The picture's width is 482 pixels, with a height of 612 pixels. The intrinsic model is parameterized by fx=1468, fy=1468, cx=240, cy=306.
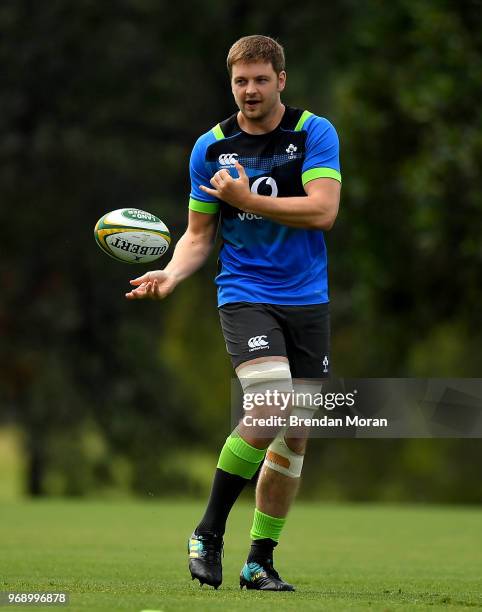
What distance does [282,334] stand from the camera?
267 inches

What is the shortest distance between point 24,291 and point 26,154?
2348 millimetres

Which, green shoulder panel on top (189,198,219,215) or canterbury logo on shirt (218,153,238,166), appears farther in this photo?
green shoulder panel on top (189,198,219,215)

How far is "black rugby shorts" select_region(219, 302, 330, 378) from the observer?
6688 mm

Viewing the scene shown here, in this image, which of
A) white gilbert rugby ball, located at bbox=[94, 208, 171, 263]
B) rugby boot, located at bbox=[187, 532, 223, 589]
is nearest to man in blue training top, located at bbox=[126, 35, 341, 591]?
rugby boot, located at bbox=[187, 532, 223, 589]

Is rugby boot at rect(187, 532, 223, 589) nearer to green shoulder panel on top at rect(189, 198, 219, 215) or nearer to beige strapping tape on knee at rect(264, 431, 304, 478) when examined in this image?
beige strapping tape on knee at rect(264, 431, 304, 478)

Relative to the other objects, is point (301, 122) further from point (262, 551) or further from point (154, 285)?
point (262, 551)

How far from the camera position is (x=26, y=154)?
24.6 m

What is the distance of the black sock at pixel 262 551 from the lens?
6875 mm

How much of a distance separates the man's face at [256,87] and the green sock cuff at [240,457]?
152cm

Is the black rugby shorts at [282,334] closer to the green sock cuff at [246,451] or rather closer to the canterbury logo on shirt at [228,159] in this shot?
the green sock cuff at [246,451]

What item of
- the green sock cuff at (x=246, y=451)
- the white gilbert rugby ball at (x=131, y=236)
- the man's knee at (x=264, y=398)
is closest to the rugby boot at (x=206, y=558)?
the green sock cuff at (x=246, y=451)

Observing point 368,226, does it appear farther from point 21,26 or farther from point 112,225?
point 112,225

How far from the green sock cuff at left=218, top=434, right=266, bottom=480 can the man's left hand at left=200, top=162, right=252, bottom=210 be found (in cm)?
108

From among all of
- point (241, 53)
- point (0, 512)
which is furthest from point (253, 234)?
point (0, 512)
